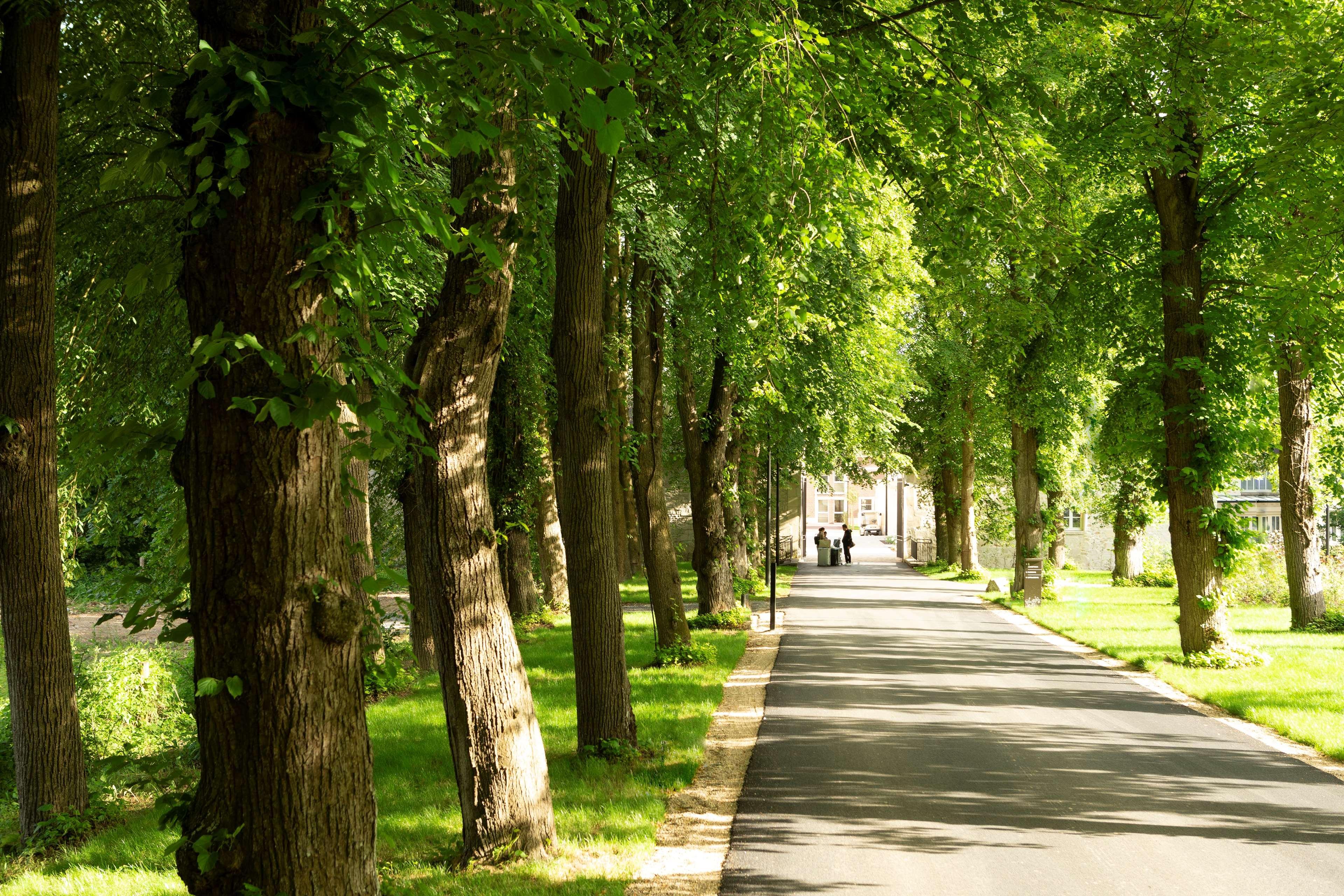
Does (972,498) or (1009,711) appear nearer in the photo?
(1009,711)

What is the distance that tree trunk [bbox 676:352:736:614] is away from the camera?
68.8 feet

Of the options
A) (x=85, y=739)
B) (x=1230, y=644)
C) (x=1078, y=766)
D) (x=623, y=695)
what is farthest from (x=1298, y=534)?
(x=85, y=739)

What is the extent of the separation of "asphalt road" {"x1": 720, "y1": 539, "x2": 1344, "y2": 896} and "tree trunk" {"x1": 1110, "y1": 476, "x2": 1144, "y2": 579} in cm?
1852


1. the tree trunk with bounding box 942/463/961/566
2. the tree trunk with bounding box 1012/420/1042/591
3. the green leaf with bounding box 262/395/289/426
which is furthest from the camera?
the tree trunk with bounding box 942/463/961/566

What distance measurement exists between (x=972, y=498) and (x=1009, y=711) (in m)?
27.0

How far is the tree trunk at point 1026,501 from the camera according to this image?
28.2 m

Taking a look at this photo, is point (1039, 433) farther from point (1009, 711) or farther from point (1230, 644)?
point (1009, 711)

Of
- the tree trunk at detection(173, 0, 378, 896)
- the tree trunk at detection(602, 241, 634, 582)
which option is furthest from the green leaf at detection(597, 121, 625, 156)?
the tree trunk at detection(602, 241, 634, 582)

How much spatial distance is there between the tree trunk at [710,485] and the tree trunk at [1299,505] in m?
10.7

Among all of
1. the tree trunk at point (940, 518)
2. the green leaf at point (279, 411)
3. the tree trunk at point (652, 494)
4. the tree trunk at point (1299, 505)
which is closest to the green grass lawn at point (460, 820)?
the green leaf at point (279, 411)

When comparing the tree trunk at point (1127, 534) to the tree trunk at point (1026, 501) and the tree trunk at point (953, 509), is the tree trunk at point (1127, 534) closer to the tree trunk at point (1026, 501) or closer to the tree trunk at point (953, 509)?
the tree trunk at point (1026, 501)

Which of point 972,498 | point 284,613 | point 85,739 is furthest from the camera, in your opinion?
point 972,498

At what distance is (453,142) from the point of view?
A: 12.5 feet

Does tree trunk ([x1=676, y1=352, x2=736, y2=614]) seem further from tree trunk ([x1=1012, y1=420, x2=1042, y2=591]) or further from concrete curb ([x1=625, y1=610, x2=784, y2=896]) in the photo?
tree trunk ([x1=1012, y1=420, x2=1042, y2=591])
